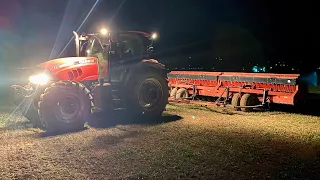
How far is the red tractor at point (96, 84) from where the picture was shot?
27.9 ft

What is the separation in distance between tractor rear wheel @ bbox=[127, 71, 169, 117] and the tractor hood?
1473 millimetres

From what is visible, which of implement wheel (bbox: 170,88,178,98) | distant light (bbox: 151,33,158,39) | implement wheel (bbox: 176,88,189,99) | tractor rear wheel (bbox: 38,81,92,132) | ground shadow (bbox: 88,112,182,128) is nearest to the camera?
tractor rear wheel (bbox: 38,81,92,132)

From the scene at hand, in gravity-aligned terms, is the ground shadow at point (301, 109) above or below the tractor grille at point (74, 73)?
below

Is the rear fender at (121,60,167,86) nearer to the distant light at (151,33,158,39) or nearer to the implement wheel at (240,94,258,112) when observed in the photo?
the distant light at (151,33,158,39)

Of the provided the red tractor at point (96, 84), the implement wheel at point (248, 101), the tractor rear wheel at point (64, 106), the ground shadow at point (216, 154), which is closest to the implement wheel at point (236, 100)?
the implement wheel at point (248, 101)

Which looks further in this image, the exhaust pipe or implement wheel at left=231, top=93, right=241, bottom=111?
implement wheel at left=231, top=93, right=241, bottom=111

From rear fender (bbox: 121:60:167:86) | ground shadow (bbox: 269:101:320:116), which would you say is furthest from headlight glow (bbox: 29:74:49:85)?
ground shadow (bbox: 269:101:320:116)

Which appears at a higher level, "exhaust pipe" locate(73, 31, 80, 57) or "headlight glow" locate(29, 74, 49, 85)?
"exhaust pipe" locate(73, 31, 80, 57)

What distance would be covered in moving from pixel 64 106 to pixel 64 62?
5.13 ft

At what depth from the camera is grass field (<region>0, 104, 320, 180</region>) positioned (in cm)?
536

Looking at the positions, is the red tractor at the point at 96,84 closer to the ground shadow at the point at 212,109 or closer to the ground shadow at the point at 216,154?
the ground shadow at the point at 216,154

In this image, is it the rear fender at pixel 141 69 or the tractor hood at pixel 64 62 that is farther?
the rear fender at pixel 141 69

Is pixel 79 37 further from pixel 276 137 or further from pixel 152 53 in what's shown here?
pixel 276 137

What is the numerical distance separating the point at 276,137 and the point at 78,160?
4.62 metres
